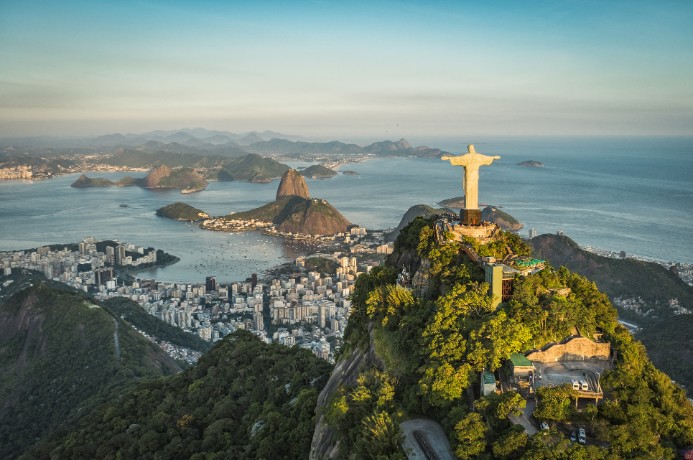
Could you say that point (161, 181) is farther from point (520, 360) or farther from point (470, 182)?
point (520, 360)

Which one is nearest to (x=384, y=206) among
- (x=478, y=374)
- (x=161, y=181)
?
(x=161, y=181)

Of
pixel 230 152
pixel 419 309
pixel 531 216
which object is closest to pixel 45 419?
pixel 419 309

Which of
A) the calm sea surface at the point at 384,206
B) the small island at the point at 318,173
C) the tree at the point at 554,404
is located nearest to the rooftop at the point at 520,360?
the tree at the point at 554,404

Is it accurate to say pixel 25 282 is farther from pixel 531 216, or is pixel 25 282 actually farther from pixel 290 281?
pixel 531 216

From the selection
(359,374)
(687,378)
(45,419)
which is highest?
(359,374)

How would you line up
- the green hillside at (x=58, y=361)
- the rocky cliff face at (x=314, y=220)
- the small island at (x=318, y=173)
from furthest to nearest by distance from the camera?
the small island at (x=318, y=173), the rocky cliff face at (x=314, y=220), the green hillside at (x=58, y=361)

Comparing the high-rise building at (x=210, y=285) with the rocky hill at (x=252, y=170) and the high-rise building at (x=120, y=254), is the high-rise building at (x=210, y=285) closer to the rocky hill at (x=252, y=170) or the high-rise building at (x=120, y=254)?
the high-rise building at (x=120, y=254)
